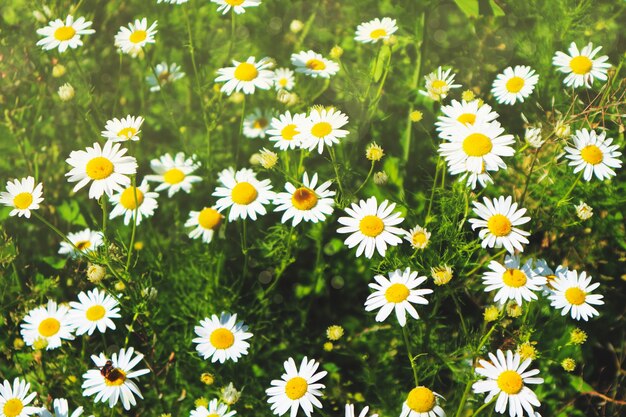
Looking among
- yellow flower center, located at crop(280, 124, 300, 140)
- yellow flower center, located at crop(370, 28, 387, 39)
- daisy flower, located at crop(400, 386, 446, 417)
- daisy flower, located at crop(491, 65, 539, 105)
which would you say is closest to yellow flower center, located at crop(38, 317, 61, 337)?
yellow flower center, located at crop(280, 124, 300, 140)

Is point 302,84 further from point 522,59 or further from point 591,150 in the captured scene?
point 591,150

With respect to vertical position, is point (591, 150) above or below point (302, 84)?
below

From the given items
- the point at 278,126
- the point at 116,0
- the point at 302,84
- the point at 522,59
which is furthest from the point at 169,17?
the point at 522,59

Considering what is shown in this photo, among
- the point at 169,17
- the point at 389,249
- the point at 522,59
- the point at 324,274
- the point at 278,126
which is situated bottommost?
the point at 389,249

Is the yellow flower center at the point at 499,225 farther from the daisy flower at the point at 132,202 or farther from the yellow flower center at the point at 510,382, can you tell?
the daisy flower at the point at 132,202

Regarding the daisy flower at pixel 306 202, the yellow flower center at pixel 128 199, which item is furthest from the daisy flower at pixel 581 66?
the yellow flower center at pixel 128 199

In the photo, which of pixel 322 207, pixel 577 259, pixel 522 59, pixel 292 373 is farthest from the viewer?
pixel 522 59
